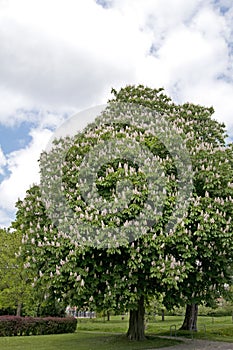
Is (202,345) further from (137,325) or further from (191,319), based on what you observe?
(191,319)

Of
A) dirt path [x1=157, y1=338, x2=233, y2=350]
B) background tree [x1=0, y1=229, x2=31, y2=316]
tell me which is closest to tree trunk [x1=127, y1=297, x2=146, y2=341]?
dirt path [x1=157, y1=338, x2=233, y2=350]

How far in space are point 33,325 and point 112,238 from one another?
18027 mm

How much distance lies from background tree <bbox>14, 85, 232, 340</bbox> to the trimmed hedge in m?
13.0

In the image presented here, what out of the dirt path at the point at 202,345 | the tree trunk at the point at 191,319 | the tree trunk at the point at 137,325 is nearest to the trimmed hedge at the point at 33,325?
the tree trunk at the point at 191,319

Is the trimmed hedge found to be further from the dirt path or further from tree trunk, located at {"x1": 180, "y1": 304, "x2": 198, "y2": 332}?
the dirt path

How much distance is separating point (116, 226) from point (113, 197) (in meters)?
1.21

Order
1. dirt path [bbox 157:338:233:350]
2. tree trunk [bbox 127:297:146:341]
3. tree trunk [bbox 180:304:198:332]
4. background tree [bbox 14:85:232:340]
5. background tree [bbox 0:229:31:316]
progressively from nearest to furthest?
background tree [bbox 14:85:232:340] → dirt path [bbox 157:338:233:350] → tree trunk [bbox 127:297:146:341] → tree trunk [bbox 180:304:198:332] → background tree [bbox 0:229:31:316]

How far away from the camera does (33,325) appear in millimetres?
29156

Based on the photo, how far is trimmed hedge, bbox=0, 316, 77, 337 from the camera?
27984 millimetres

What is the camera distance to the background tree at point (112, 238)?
1451 cm

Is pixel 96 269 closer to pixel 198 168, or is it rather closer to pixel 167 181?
pixel 167 181

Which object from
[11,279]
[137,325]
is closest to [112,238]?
[137,325]

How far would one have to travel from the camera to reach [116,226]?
1414cm

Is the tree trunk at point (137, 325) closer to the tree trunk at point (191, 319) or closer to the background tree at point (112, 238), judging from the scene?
the background tree at point (112, 238)
